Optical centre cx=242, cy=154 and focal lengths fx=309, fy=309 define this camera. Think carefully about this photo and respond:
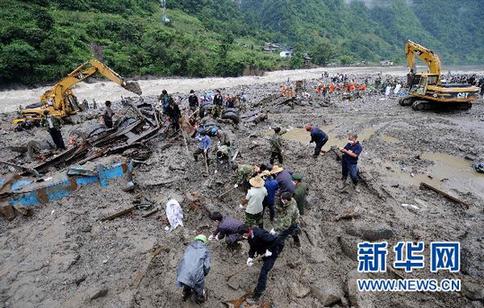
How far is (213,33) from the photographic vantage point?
197 feet

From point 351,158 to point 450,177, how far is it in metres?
3.83

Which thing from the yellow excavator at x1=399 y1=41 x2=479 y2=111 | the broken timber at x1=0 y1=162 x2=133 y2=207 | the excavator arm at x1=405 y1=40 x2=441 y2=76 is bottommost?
the broken timber at x1=0 y1=162 x2=133 y2=207

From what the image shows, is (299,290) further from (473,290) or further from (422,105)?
(422,105)

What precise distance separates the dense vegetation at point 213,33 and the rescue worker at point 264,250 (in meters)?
28.7

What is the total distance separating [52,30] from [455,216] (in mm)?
38510

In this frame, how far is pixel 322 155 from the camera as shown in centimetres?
1006

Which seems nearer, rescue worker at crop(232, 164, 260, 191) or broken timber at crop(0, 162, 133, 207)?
broken timber at crop(0, 162, 133, 207)

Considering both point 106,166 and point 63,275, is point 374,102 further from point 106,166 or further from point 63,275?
point 63,275

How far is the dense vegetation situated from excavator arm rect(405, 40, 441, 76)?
86.3ft

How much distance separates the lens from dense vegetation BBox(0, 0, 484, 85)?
29.0 meters

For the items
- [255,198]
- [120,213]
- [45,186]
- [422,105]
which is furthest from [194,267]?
[422,105]

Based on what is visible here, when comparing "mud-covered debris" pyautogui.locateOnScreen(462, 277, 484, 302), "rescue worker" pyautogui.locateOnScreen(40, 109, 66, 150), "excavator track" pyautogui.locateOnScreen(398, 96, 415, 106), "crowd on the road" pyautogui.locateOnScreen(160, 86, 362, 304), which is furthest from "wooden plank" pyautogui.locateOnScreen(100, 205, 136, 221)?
"excavator track" pyautogui.locateOnScreen(398, 96, 415, 106)

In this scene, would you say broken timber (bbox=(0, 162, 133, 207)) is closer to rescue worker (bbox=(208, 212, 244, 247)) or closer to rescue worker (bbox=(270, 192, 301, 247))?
rescue worker (bbox=(208, 212, 244, 247))

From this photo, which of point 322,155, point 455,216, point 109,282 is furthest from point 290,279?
point 322,155
